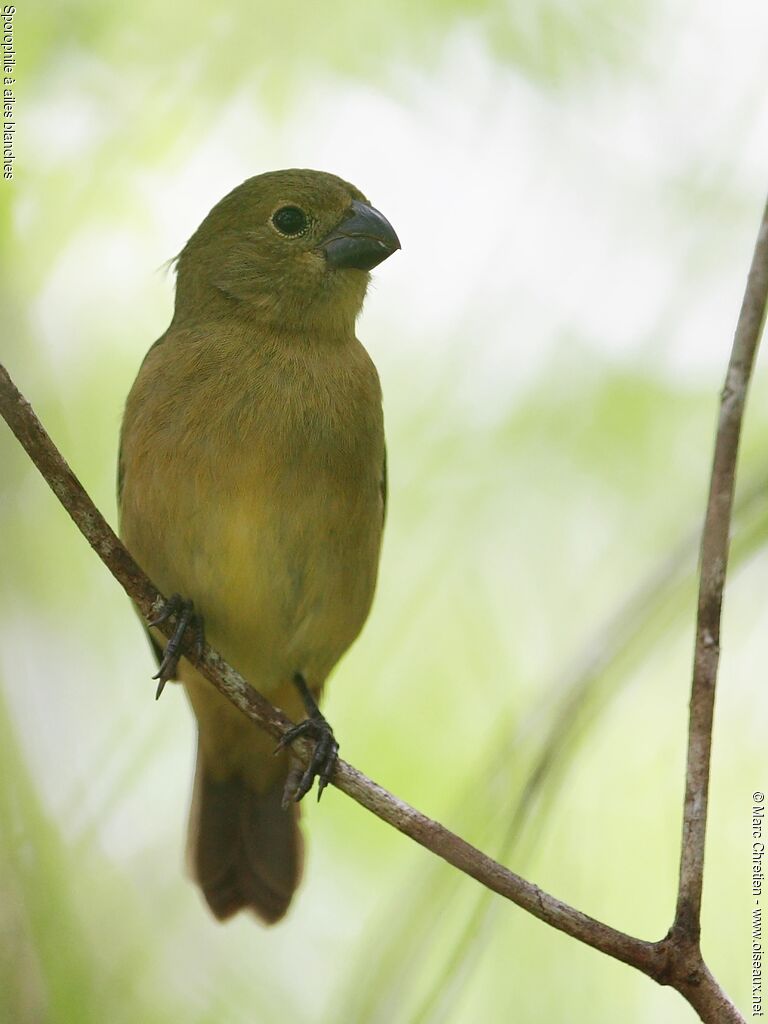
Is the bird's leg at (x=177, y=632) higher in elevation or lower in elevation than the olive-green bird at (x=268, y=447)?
lower

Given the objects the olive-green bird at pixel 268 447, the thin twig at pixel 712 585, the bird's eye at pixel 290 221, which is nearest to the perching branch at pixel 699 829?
the thin twig at pixel 712 585

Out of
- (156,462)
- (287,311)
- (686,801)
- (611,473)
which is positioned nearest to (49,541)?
(156,462)

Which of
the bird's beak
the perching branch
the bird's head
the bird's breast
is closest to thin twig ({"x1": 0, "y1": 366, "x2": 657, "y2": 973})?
the perching branch

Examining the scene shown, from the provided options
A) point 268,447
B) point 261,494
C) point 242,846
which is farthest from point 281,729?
point 242,846

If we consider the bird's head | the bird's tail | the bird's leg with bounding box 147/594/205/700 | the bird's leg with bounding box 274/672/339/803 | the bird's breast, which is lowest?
the bird's tail

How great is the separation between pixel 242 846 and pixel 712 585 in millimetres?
2878

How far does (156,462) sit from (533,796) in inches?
63.6

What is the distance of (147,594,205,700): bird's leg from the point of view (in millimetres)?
3723

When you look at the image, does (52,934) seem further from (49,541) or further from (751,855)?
(751,855)

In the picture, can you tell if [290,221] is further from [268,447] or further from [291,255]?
[268,447]

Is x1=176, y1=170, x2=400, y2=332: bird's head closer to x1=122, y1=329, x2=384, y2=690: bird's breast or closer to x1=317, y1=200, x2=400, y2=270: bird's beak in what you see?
x1=317, y1=200, x2=400, y2=270: bird's beak

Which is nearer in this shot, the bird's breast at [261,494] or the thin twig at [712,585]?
the thin twig at [712,585]

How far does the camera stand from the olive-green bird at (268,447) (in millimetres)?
3939

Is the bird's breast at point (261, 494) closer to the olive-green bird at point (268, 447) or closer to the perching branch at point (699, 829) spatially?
the olive-green bird at point (268, 447)
